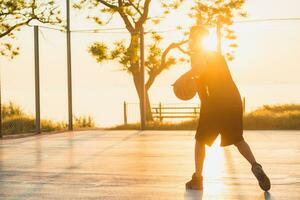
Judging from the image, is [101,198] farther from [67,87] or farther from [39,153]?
[67,87]

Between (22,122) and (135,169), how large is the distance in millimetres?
13689

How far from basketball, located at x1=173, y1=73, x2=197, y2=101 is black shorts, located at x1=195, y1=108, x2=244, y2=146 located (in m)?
0.22

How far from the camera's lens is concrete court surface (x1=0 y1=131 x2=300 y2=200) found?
6523 millimetres

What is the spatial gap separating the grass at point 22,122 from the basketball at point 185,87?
12.1m

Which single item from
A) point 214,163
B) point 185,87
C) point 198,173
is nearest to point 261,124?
point 214,163

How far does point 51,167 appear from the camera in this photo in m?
8.84

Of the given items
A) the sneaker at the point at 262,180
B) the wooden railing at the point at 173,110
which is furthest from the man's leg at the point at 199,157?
the wooden railing at the point at 173,110

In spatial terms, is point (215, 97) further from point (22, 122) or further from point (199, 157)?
point (22, 122)

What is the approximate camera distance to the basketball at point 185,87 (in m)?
6.66

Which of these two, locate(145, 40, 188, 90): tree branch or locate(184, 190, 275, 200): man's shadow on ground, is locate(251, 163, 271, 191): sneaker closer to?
locate(184, 190, 275, 200): man's shadow on ground

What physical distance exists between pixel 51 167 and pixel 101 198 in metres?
2.74

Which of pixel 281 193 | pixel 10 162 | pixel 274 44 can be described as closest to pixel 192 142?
pixel 10 162

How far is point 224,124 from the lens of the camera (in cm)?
662

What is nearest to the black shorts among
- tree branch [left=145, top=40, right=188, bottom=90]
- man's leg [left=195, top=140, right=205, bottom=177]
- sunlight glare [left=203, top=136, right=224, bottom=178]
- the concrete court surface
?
man's leg [left=195, top=140, right=205, bottom=177]
